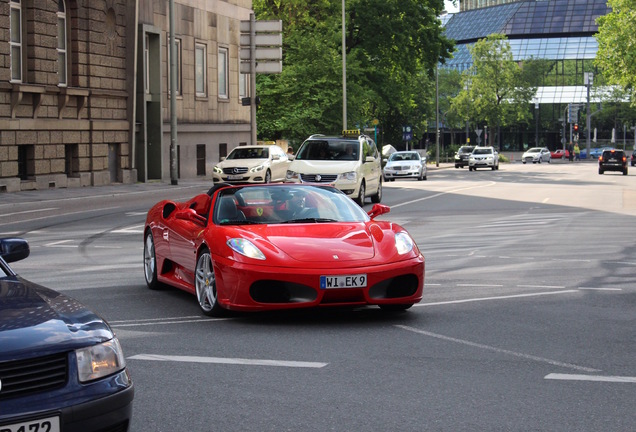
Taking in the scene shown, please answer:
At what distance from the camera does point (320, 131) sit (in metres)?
61.3

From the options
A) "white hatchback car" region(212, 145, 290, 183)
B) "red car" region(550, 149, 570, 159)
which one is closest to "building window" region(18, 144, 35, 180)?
"white hatchback car" region(212, 145, 290, 183)

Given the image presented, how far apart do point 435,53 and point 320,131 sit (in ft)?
26.5

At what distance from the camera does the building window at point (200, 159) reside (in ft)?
167

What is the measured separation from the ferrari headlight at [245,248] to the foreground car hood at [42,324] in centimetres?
405

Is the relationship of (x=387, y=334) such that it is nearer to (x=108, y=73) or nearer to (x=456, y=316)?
(x=456, y=316)

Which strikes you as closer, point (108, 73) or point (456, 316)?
point (456, 316)

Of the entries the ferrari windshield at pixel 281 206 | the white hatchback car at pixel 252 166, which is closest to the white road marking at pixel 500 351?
the ferrari windshield at pixel 281 206

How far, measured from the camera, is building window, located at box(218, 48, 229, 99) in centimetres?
5416

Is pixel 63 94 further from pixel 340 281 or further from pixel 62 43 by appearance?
pixel 340 281

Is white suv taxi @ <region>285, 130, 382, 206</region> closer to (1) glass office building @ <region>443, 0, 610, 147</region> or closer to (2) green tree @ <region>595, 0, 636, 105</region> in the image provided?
(2) green tree @ <region>595, 0, 636, 105</region>

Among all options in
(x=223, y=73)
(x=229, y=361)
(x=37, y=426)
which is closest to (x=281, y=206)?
(x=229, y=361)

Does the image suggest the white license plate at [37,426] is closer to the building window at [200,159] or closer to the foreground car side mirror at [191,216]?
the foreground car side mirror at [191,216]

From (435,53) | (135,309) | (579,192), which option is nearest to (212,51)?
(435,53)

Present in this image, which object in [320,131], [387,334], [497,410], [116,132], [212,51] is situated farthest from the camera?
[320,131]
